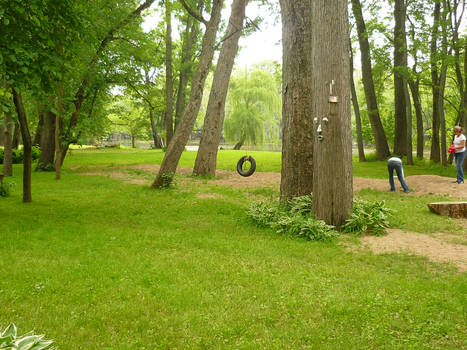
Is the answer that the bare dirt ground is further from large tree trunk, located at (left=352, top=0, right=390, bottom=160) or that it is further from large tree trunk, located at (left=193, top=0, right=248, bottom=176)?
large tree trunk, located at (left=352, top=0, right=390, bottom=160)

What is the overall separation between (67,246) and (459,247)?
6.28 metres

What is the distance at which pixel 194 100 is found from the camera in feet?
36.7

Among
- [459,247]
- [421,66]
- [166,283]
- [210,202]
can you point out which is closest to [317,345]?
[166,283]

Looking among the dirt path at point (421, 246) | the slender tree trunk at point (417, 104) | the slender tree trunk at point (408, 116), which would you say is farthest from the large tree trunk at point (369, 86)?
the dirt path at point (421, 246)

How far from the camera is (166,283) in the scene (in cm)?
424

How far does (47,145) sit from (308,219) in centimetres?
1435

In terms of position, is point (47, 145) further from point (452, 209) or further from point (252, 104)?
point (252, 104)

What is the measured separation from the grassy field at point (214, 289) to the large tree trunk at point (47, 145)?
10.2m

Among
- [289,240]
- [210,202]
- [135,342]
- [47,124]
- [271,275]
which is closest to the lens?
[135,342]

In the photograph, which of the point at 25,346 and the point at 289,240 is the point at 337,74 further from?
the point at 25,346

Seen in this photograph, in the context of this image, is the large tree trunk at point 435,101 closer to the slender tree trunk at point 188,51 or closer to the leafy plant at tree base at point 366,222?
the leafy plant at tree base at point 366,222

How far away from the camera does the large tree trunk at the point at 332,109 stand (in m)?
6.52

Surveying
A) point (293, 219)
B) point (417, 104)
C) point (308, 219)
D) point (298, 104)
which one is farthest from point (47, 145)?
point (417, 104)

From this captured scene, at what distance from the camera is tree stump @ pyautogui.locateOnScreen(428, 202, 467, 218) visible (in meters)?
7.93
